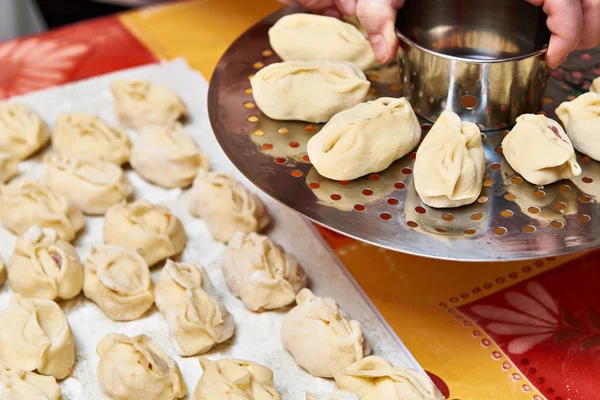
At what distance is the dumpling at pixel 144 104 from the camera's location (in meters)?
1.87

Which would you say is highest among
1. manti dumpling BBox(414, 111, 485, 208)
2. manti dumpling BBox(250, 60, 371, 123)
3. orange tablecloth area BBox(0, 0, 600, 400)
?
manti dumpling BBox(250, 60, 371, 123)

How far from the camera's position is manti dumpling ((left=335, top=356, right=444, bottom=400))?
1143 millimetres

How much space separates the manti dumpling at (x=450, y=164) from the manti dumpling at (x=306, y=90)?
0.66 feet

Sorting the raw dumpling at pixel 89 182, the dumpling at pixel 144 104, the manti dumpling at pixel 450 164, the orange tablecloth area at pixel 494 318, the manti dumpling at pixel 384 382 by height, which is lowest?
the orange tablecloth area at pixel 494 318

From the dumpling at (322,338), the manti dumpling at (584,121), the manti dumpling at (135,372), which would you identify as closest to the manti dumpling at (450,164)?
the manti dumpling at (584,121)

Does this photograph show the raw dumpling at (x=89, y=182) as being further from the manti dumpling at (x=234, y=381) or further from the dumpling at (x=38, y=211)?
the manti dumpling at (x=234, y=381)

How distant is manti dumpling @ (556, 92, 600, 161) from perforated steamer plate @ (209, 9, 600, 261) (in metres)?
0.03

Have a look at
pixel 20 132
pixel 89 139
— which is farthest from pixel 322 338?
pixel 20 132

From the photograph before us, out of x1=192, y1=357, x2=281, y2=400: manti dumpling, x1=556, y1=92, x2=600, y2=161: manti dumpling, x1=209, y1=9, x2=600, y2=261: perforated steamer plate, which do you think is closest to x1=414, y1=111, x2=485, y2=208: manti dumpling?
x1=209, y1=9, x2=600, y2=261: perforated steamer plate

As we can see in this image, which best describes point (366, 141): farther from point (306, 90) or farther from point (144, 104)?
point (144, 104)

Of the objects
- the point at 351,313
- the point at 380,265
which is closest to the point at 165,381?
the point at 351,313

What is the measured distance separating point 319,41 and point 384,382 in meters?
0.74

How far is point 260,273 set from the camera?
137 centimetres

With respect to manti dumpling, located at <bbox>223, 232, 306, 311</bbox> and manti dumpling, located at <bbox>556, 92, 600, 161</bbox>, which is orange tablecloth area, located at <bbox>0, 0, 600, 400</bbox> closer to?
manti dumpling, located at <bbox>223, 232, 306, 311</bbox>
